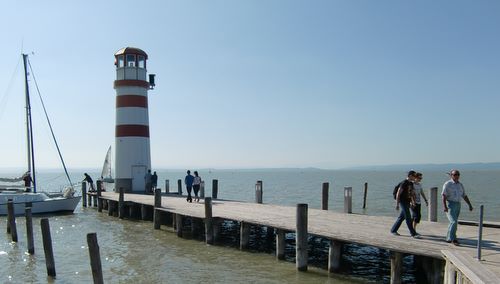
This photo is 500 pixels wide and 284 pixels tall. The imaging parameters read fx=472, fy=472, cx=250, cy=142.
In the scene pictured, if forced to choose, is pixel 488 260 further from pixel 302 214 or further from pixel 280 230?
pixel 280 230

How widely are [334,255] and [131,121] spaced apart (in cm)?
2053

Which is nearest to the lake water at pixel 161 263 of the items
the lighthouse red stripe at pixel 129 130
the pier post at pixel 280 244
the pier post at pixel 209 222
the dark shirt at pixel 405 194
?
the pier post at pixel 280 244

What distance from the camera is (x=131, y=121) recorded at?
30641mm

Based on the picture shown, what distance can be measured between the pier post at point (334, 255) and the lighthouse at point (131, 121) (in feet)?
66.4

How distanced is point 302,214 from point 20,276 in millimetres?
8695

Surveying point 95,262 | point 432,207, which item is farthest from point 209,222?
point 432,207

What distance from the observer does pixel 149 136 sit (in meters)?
31.7

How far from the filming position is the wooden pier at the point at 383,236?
9.35 meters

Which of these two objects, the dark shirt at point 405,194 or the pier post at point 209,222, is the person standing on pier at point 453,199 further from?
the pier post at point 209,222

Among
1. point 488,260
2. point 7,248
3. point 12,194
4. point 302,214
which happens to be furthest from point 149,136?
point 488,260

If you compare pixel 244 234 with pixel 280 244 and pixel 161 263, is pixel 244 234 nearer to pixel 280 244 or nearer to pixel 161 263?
pixel 280 244

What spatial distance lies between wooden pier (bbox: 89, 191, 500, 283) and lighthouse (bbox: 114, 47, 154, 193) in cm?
967

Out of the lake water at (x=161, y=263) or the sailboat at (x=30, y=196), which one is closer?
the lake water at (x=161, y=263)

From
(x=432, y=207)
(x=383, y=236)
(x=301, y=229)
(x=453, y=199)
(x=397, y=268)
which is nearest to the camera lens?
(x=397, y=268)
